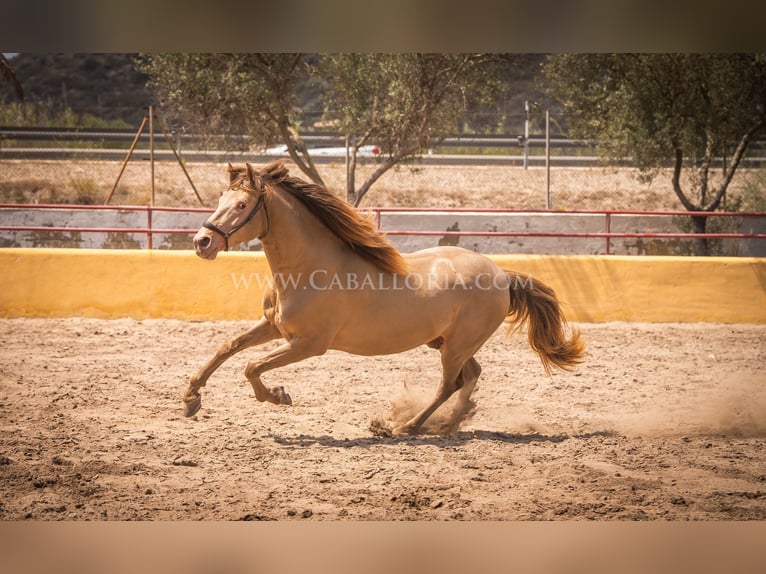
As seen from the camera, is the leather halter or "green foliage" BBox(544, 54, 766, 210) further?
"green foliage" BBox(544, 54, 766, 210)

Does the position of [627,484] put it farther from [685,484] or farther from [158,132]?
[158,132]

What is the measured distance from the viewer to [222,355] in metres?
5.14

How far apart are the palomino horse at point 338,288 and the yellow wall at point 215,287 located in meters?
3.81

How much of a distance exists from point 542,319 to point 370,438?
4.74 ft

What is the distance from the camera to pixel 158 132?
65.2ft

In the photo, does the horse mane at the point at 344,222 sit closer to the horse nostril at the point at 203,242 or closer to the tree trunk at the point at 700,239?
the horse nostril at the point at 203,242

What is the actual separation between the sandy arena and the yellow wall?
0.85 m

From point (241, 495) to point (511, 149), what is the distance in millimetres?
14397

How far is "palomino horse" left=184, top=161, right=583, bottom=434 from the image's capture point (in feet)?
16.5

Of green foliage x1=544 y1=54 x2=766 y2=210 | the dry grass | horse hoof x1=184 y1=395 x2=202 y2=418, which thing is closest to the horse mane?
horse hoof x1=184 y1=395 x2=202 y2=418

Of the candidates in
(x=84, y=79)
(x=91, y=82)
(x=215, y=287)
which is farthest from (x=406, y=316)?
(x=84, y=79)

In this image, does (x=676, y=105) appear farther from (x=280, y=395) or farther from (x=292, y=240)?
(x=280, y=395)

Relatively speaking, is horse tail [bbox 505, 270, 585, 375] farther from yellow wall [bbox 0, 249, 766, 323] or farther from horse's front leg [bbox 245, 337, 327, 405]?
yellow wall [bbox 0, 249, 766, 323]
